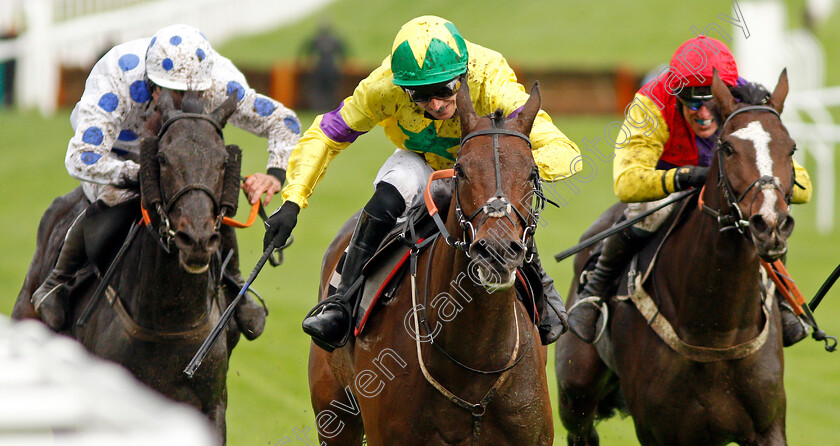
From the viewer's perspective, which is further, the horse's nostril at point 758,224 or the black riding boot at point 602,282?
the black riding boot at point 602,282

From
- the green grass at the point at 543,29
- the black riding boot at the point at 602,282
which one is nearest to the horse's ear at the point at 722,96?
the black riding boot at the point at 602,282

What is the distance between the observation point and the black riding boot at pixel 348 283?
5.12m

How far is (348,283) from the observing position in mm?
5230

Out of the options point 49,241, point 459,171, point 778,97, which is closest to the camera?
point 459,171

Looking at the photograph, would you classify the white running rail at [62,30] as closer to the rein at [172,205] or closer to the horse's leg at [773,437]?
the rein at [172,205]

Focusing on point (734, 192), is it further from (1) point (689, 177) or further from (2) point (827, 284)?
(2) point (827, 284)

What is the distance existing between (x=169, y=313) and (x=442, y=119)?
5.33 feet

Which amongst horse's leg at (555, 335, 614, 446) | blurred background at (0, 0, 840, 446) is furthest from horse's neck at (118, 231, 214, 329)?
horse's leg at (555, 335, 614, 446)

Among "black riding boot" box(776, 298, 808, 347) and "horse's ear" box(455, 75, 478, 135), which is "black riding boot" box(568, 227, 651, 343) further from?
"horse's ear" box(455, 75, 478, 135)

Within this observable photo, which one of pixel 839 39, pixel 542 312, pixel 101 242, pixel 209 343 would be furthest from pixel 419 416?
pixel 839 39

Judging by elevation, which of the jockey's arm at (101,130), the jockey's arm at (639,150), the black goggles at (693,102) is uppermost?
the black goggles at (693,102)

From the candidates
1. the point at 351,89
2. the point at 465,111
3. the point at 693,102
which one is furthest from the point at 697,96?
the point at 351,89

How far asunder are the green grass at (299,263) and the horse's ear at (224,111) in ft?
8.11

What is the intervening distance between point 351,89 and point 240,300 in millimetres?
15904
